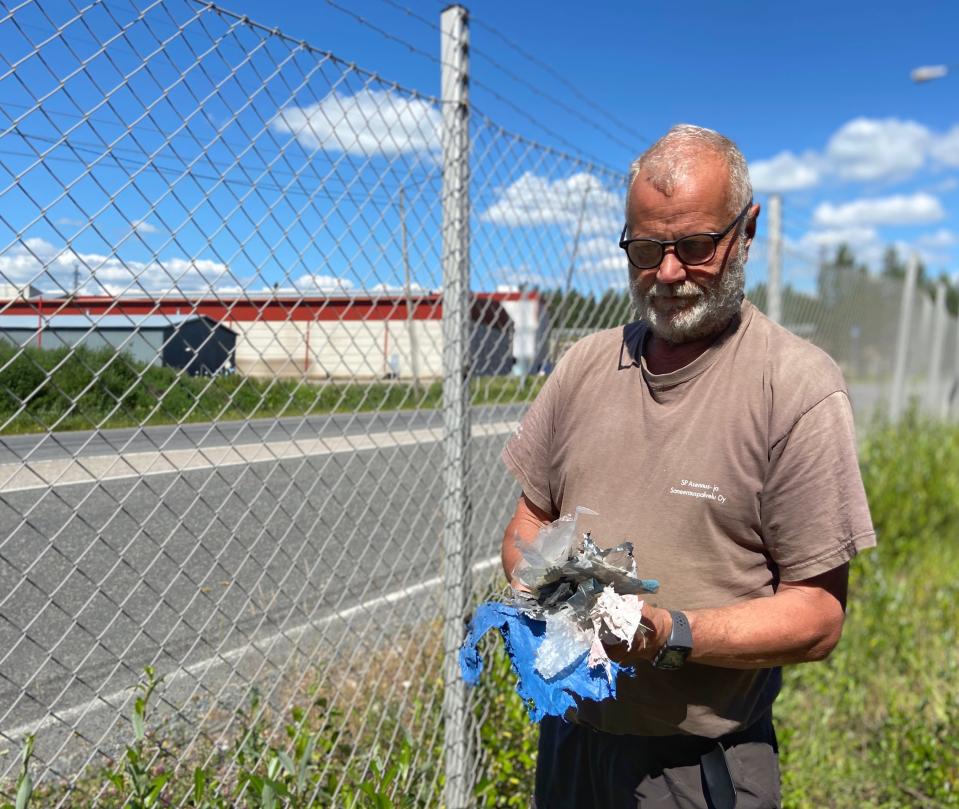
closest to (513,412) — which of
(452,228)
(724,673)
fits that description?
(452,228)

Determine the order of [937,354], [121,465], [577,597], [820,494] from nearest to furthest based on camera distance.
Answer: [577,597] → [820,494] → [121,465] → [937,354]

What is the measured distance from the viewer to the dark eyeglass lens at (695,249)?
5.57 feet

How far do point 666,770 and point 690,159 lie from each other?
1.34 m

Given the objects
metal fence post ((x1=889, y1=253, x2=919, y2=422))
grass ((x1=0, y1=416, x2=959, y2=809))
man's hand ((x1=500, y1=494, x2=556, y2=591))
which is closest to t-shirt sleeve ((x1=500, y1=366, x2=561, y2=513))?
man's hand ((x1=500, y1=494, x2=556, y2=591))

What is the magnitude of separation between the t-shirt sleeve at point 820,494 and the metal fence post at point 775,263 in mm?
4221

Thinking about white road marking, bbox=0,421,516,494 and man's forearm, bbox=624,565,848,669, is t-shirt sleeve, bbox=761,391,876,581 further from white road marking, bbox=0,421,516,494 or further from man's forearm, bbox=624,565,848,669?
white road marking, bbox=0,421,516,494

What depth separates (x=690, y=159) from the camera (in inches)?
66.3

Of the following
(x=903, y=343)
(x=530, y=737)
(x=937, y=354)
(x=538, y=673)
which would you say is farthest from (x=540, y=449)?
(x=937, y=354)

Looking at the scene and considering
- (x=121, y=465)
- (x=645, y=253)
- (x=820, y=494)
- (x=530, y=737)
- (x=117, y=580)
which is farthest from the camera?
(x=530, y=737)

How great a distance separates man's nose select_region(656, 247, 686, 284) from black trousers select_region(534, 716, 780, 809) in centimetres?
101

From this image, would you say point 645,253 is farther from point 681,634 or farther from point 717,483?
point 681,634

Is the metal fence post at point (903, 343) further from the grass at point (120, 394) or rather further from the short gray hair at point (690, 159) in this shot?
the grass at point (120, 394)

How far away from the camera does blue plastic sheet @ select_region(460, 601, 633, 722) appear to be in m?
1.45

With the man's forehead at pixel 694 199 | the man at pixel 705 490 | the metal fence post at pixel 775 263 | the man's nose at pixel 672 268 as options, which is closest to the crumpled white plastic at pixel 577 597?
the man at pixel 705 490
